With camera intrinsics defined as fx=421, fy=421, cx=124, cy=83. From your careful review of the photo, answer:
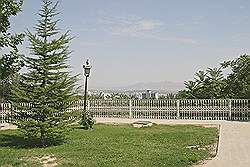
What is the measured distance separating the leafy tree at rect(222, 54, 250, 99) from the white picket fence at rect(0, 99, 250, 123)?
111cm

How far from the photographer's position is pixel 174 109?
21984 millimetres

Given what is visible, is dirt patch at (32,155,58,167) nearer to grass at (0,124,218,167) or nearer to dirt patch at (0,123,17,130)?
grass at (0,124,218,167)

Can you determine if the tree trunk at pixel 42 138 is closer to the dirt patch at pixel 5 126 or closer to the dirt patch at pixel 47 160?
the dirt patch at pixel 47 160

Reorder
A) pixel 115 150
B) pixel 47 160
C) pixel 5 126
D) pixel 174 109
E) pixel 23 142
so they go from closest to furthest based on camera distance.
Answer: pixel 47 160 < pixel 115 150 < pixel 23 142 < pixel 5 126 < pixel 174 109

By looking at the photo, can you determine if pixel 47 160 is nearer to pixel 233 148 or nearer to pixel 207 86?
pixel 233 148

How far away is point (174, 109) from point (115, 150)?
449 inches

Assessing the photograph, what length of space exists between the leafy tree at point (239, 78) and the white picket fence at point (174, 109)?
3.64 feet

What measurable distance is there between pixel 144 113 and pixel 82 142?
1004 cm

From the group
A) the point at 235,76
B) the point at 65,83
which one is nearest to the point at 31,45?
the point at 65,83

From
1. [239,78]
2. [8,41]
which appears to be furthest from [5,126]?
[239,78]

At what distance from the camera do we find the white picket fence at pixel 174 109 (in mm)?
20984

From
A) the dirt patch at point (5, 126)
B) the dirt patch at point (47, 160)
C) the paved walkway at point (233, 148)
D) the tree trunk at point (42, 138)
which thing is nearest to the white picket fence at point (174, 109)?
the dirt patch at point (5, 126)

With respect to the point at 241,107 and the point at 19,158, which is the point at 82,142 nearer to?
the point at 19,158

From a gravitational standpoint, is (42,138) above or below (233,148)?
above
